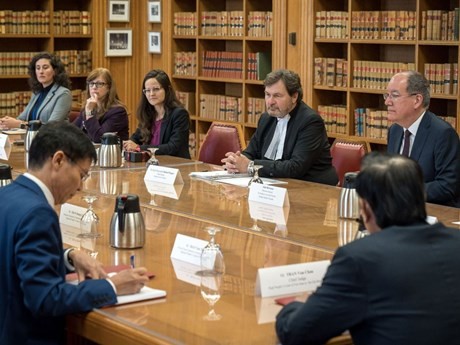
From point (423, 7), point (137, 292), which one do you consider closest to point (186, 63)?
point (423, 7)

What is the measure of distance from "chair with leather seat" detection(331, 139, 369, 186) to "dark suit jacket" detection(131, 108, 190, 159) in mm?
1206

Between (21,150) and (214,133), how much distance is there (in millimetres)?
1327

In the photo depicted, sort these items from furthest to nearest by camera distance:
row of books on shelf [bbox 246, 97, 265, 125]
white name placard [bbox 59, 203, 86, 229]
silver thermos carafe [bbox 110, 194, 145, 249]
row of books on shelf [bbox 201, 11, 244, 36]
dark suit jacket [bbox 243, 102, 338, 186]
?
row of books on shelf [bbox 201, 11, 244, 36] < row of books on shelf [bbox 246, 97, 265, 125] < dark suit jacket [bbox 243, 102, 338, 186] < white name placard [bbox 59, 203, 86, 229] < silver thermos carafe [bbox 110, 194, 145, 249]

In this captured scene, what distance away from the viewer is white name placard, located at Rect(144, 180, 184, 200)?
4.73 m

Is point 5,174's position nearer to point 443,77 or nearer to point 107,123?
point 107,123

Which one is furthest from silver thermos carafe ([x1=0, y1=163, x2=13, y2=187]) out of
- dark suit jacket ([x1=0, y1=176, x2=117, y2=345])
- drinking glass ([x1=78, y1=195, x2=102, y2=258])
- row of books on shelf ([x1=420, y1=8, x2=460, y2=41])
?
row of books on shelf ([x1=420, y1=8, x2=460, y2=41])

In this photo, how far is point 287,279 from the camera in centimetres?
277

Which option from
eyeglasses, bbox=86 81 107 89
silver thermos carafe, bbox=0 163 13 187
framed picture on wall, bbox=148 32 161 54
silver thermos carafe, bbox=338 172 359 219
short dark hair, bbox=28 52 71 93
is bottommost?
silver thermos carafe, bbox=338 172 359 219

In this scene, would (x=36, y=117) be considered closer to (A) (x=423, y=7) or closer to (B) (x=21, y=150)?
(B) (x=21, y=150)

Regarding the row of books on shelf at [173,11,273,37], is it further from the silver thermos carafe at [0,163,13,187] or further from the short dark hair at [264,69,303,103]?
the silver thermos carafe at [0,163,13,187]

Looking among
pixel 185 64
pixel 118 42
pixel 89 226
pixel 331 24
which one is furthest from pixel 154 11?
pixel 89 226

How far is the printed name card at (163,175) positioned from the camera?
4.98 metres

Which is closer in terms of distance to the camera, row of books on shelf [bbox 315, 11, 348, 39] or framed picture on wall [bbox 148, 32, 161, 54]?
row of books on shelf [bbox 315, 11, 348, 39]

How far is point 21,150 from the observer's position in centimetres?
637
